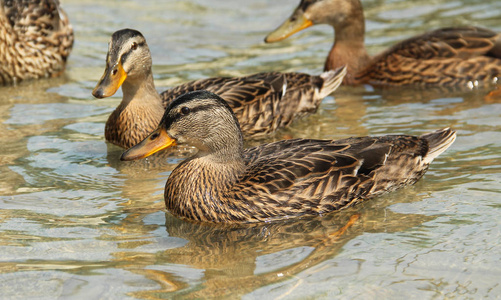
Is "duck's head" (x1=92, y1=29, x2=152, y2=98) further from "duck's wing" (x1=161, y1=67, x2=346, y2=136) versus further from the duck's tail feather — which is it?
the duck's tail feather

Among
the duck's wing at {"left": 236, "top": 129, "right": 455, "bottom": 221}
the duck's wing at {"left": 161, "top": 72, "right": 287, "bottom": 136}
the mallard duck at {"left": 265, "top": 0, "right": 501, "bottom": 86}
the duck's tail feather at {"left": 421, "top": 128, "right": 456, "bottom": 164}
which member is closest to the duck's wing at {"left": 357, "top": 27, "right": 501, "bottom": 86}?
the mallard duck at {"left": 265, "top": 0, "right": 501, "bottom": 86}

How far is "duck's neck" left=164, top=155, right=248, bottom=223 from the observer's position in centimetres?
666

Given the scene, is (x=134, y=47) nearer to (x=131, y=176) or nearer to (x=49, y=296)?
(x=131, y=176)

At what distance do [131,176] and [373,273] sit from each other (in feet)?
9.88

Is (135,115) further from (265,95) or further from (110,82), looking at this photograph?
(265,95)

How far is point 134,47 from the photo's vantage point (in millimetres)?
8492

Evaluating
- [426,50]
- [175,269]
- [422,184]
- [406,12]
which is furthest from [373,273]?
[406,12]

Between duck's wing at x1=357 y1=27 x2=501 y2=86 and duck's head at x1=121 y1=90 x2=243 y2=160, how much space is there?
4435mm

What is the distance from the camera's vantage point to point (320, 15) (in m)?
11.2

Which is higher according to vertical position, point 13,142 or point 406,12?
point 406,12

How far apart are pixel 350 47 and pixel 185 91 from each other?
3.06m

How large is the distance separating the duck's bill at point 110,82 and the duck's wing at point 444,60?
12.7 ft

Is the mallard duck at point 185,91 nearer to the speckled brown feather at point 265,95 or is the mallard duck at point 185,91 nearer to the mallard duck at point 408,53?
the speckled brown feather at point 265,95

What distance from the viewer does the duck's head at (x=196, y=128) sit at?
22.1ft
